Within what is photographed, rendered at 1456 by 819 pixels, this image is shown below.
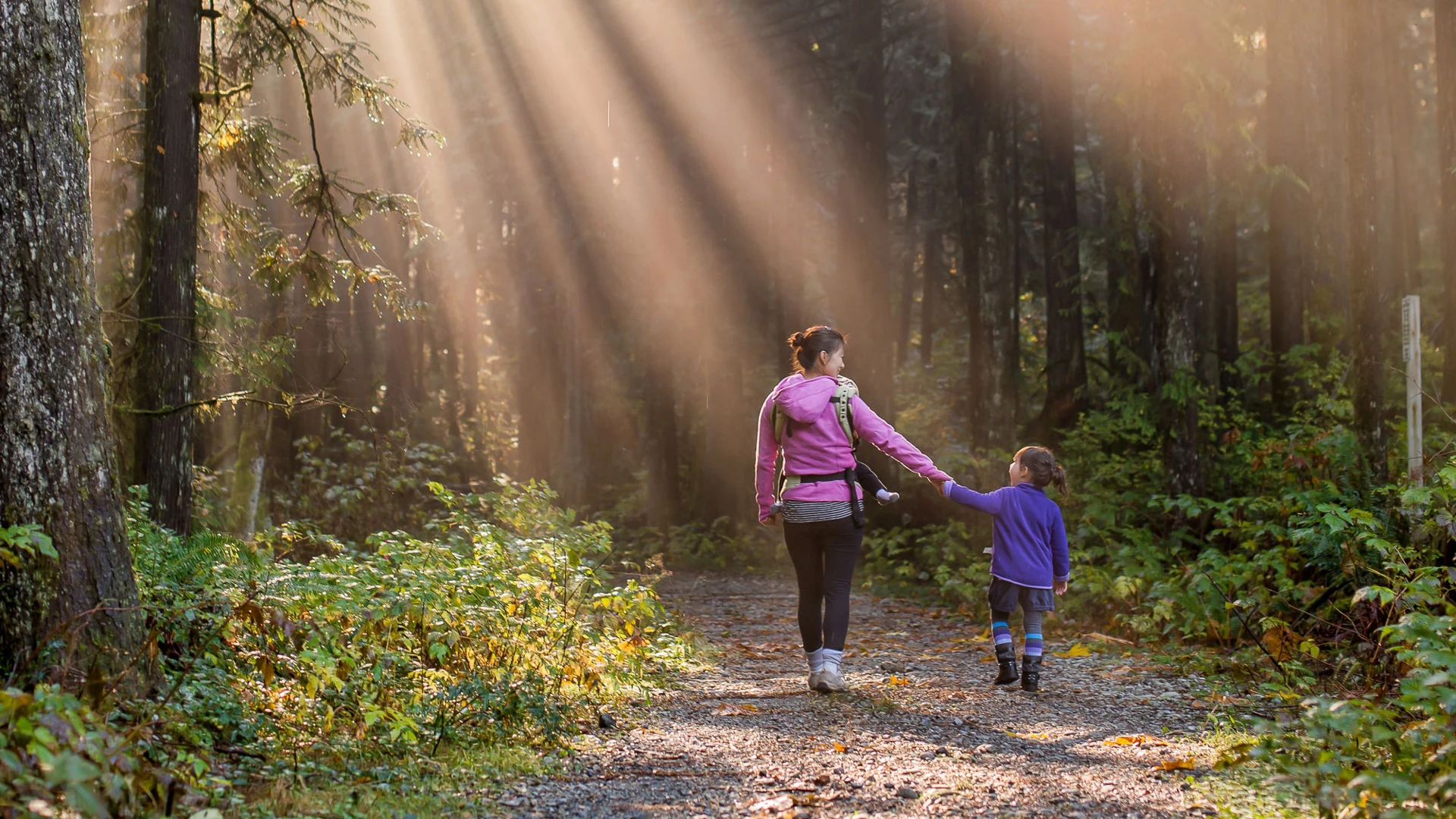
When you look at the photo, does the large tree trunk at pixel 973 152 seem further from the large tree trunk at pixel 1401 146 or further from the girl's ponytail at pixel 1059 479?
the girl's ponytail at pixel 1059 479

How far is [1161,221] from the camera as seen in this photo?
1199cm

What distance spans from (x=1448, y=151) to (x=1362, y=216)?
2405mm

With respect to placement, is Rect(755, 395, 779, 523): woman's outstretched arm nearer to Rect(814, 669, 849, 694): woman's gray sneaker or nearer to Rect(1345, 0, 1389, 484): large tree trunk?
Rect(814, 669, 849, 694): woman's gray sneaker

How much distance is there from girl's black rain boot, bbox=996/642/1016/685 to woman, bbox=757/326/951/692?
1107 mm

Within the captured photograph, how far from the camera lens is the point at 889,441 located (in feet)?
22.6

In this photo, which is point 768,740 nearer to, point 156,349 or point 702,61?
point 156,349

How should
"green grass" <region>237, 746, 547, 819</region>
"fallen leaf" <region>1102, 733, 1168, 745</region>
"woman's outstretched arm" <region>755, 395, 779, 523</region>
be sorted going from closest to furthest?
"green grass" <region>237, 746, 547, 819</region> < "fallen leaf" <region>1102, 733, 1168, 745</region> < "woman's outstretched arm" <region>755, 395, 779, 523</region>

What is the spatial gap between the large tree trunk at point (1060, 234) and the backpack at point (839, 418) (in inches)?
446

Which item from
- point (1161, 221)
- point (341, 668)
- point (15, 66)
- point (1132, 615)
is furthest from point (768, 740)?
point (1161, 221)

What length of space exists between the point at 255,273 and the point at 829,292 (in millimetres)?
12069

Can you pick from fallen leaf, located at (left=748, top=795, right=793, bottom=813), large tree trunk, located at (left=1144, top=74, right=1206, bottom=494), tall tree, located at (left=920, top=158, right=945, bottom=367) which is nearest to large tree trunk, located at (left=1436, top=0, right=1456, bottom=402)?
large tree trunk, located at (left=1144, top=74, right=1206, bottom=494)

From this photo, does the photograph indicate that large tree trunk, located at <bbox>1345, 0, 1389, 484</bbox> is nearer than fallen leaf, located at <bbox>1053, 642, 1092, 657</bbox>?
No

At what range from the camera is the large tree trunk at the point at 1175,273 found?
11.7 m

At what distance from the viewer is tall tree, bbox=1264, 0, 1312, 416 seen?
17.8 metres
